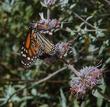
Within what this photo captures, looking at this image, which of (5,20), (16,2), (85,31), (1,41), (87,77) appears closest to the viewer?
(87,77)

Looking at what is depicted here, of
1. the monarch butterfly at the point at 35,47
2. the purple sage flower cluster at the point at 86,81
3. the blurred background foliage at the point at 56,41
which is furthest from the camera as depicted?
the blurred background foliage at the point at 56,41

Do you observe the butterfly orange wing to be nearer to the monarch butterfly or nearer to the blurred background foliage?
the monarch butterfly

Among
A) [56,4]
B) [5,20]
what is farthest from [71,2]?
[5,20]

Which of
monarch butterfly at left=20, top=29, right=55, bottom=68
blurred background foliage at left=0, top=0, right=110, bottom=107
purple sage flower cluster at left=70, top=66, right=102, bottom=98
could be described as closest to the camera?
purple sage flower cluster at left=70, top=66, right=102, bottom=98

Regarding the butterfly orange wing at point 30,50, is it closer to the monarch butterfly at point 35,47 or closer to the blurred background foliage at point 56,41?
the monarch butterfly at point 35,47

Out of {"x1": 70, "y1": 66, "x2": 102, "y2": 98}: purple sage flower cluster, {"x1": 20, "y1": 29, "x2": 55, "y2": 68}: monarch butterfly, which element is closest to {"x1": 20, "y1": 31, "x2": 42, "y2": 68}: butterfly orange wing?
{"x1": 20, "y1": 29, "x2": 55, "y2": 68}: monarch butterfly

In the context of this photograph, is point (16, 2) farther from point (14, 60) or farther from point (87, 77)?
point (87, 77)

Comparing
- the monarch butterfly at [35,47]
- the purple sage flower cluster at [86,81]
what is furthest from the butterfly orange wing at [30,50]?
the purple sage flower cluster at [86,81]
